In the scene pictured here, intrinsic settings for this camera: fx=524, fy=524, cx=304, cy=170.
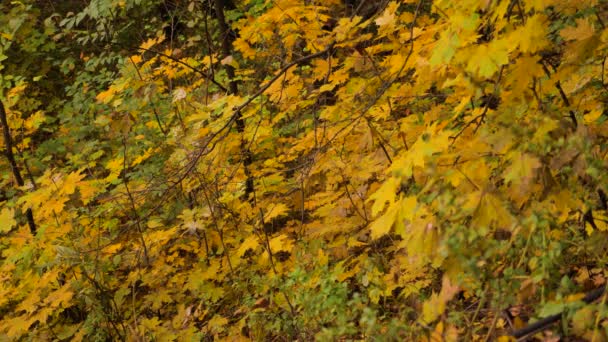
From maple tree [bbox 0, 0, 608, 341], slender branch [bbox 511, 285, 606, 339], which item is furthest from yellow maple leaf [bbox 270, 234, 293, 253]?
slender branch [bbox 511, 285, 606, 339]

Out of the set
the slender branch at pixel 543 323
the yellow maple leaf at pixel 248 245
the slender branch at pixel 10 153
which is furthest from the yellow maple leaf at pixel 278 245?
the slender branch at pixel 10 153

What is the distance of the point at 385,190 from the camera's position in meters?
2.01

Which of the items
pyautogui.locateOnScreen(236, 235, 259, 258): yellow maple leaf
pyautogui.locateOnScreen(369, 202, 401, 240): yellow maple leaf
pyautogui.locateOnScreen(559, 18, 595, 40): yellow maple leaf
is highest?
pyautogui.locateOnScreen(559, 18, 595, 40): yellow maple leaf

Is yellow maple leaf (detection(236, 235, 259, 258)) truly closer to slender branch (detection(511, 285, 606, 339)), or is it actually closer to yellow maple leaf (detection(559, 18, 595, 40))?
slender branch (detection(511, 285, 606, 339))

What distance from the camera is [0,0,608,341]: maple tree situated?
5.90 ft

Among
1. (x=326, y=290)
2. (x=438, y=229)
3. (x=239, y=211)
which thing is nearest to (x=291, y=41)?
(x=239, y=211)

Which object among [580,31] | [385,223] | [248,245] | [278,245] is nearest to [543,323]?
[385,223]

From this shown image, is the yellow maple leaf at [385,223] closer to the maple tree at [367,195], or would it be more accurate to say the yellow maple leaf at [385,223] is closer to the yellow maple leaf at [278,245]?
the maple tree at [367,195]

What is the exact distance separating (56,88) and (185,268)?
7.71m

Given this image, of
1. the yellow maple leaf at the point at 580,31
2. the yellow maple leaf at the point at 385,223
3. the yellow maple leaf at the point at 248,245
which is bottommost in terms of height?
the yellow maple leaf at the point at 248,245

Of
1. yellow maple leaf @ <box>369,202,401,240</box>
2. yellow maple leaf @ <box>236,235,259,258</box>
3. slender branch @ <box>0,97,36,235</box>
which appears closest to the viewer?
yellow maple leaf @ <box>369,202,401,240</box>

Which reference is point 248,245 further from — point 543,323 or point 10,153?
point 10,153

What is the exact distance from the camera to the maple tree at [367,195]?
180 cm

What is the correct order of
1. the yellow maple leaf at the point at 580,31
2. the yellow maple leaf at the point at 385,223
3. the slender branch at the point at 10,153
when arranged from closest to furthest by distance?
1. the yellow maple leaf at the point at 385,223
2. the yellow maple leaf at the point at 580,31
3. the slender branch at the point at 10,153
